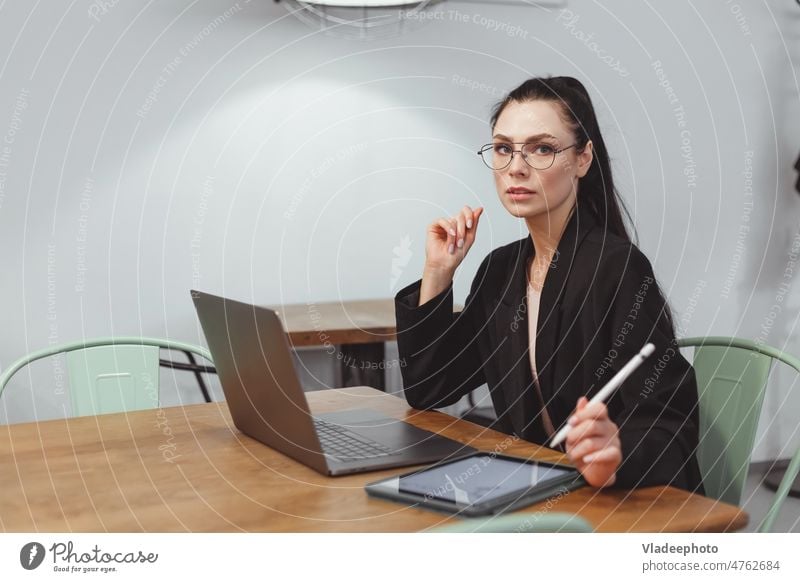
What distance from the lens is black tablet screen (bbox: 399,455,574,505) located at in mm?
827

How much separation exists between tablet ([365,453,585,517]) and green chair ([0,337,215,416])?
2.36ft

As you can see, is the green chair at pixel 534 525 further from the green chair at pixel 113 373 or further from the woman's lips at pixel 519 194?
the green chair at pixel 113 373

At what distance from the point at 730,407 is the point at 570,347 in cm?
23

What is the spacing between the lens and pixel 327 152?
90.2 inches

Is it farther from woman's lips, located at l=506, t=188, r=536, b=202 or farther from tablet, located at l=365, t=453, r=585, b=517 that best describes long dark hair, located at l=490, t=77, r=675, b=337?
tablet, located at l=365, t=453, r=585, b=517

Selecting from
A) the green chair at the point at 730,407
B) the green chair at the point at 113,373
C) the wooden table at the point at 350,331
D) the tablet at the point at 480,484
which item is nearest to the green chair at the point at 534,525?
the tablet at the point at 480,484

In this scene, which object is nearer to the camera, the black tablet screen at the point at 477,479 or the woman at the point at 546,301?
the black tablet screen at the point at 477,479

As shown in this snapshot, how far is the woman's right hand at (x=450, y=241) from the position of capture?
1.27 meters

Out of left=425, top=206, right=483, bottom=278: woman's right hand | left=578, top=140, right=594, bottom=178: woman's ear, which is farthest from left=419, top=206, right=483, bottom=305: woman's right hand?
left=578, top=140, right=594, bottom=178: woman's ear

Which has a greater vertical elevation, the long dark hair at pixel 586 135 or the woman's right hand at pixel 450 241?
the long dark hair at pixel 586 135

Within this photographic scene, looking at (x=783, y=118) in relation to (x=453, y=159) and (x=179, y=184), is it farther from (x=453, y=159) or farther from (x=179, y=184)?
(x=179, y=184)

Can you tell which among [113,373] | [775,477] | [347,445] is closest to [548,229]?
[347,445]

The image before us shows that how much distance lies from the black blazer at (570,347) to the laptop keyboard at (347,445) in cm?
17

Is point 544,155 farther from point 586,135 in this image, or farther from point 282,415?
point 282,415
